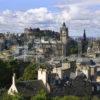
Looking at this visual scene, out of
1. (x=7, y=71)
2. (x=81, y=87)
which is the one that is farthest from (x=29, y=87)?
(x=7, y=71)

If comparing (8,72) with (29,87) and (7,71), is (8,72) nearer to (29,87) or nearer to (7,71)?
(7,71)

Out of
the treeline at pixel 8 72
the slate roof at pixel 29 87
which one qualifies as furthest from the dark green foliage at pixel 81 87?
the treeline at pixel 8 72

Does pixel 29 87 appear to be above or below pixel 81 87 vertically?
above

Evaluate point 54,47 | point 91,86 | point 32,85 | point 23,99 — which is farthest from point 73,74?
point 54,47

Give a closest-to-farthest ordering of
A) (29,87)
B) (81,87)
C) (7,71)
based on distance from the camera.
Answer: (29,87) < (81,87) < (7,71)

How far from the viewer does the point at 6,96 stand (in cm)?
4628

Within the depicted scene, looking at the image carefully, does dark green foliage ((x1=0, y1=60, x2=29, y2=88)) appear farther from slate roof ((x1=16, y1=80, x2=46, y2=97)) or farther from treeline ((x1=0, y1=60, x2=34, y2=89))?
slate roof ((x1=16, y1=80, x2=46, y2=97))

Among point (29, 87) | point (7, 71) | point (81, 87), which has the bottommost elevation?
point (81, 87)

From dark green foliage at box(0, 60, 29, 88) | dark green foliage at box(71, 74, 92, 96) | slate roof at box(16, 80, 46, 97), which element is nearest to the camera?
slate roof at box(16, 80, 46, 97)

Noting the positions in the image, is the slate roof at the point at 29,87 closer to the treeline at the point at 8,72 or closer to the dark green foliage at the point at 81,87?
the dark green foliage at the point at 81,87

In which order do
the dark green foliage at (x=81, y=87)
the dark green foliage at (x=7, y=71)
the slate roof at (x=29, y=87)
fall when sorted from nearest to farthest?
1. the slate roof at (x=29, y=87)
2. the dark green foliage at (x=81, y=87)
3. the dark green foliage at (x=7, y=71)

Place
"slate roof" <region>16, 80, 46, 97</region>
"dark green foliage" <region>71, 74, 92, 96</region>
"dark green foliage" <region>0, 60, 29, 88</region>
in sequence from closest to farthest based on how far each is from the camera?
"slate roof" <region>16, 80, 46, 97</region>, "dark green foliage" <region>71, 74, 92, 96</region>, "dark green foliage" <region>0, 60, 29, 88</region>

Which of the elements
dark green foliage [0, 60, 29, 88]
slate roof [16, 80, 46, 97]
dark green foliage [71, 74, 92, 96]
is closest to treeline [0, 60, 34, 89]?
dark green foliage [0, 60, 29, 88]

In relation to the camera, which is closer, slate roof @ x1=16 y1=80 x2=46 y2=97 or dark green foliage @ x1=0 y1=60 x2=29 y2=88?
slate roof @ x1=16 y1=80 x2=46 y2=97
